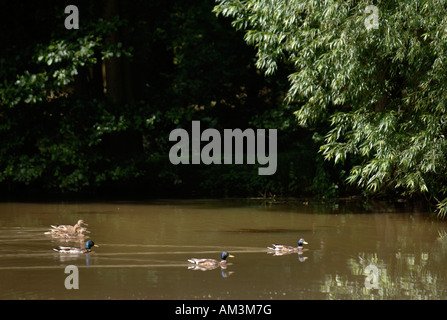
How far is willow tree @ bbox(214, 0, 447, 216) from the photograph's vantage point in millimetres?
12625

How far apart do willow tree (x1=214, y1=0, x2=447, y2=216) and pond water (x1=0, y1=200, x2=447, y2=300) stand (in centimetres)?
132

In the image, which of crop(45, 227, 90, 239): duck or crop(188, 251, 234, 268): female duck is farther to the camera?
crop(45, 227, 90, 239): duck

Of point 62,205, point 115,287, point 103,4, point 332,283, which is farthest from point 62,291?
point 103,4

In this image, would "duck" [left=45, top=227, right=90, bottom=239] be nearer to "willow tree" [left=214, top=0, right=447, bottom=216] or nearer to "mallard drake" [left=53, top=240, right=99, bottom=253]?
"mallard drake" [left=53, top=240, right=99, bottom=253]

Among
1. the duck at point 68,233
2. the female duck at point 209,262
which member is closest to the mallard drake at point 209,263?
the female duck at point 209,262

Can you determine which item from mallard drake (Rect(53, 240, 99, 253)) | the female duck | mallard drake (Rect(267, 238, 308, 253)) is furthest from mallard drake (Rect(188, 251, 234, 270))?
mallard drake (Rect(53, 240, 99, 253))

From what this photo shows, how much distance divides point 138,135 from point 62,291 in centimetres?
1269

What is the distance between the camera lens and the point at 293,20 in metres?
13.8

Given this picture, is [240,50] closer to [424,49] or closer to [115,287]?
[424,49]

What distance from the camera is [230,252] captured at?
36.6 ft

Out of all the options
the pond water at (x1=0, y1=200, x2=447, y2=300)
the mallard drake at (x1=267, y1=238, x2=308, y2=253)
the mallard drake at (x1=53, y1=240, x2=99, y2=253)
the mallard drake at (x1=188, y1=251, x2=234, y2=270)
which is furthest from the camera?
the mallard drake at (x1=267, y1=238, x2=308, y2=253)

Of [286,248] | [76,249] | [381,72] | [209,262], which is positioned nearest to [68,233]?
[76,249]

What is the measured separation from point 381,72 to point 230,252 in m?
4.83

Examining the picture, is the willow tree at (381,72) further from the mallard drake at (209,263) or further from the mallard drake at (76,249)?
the mallard drake at (76,249)
